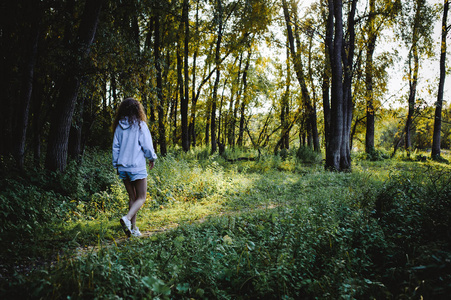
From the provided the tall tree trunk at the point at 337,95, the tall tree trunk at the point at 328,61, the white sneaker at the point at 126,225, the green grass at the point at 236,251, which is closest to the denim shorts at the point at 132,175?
the white sneaker at the point at 126,225

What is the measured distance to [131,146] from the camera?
4535 mm

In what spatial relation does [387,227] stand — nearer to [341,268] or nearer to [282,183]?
[341,268]

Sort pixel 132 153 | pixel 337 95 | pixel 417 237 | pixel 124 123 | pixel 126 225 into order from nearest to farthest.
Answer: pixel 417 237 < pixel 126 225 < pixel 132 153 < pixel 124 123 < pixel 337 95

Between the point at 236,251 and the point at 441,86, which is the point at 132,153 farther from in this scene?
the point at 441,86

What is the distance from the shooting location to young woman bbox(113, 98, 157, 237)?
446cm

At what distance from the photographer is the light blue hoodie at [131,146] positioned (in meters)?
4.46

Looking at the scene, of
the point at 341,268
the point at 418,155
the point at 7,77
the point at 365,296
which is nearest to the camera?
the point at 365,296

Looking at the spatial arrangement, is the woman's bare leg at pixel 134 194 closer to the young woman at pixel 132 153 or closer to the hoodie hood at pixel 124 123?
the young woman at pixel 132 153

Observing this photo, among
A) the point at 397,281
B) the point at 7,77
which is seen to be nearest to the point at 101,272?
the point at 397,281

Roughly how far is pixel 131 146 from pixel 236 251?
101 inches

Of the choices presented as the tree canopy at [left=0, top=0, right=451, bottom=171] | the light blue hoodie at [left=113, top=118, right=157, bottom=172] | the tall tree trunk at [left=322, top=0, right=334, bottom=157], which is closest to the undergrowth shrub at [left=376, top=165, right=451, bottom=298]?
the light blue hoodie at [left=113, top=118, right=157, bottom=172]

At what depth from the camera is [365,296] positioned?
2.52m

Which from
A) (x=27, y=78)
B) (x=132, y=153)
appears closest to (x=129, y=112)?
(x=132, y=153)

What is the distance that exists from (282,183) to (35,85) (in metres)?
9.22
